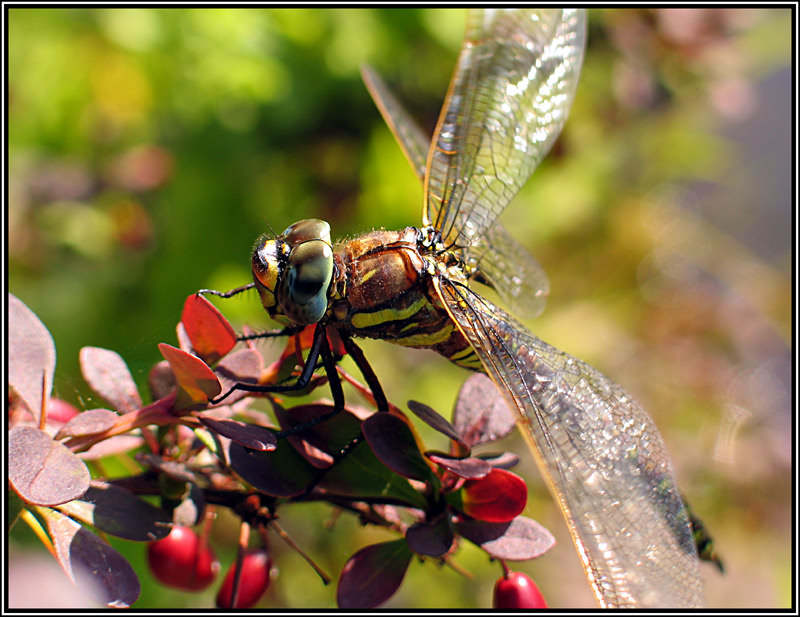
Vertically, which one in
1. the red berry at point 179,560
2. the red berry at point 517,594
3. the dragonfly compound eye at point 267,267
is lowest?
the red berry at point 179,560

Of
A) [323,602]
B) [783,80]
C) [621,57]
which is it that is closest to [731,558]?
[323,602]

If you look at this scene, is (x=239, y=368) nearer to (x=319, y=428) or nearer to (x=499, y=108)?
(x=319, y=428)

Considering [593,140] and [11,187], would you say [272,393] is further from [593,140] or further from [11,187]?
[593,140]

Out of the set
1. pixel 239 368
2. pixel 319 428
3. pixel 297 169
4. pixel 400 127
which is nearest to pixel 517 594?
pixel 319 428

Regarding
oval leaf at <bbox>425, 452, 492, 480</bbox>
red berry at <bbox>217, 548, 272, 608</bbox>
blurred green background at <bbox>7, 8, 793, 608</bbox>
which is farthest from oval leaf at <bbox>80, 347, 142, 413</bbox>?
blurred green background at <bbox>7, 8, 793, 608</bbox>

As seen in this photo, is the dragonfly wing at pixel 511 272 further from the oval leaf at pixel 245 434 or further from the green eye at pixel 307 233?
the oval leaf at pixel 245 434

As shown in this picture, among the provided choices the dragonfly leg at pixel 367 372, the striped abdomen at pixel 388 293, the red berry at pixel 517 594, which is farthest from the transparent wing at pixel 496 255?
the red berry at pixel 517 594

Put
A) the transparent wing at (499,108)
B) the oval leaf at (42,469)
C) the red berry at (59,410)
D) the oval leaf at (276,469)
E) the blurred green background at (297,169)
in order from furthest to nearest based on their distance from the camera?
the blurred green background at (297,169)
the transparent wing at (499,108)
the red berry at (59,410)
the oval leaf at (276,469)
the oval leaf at (42,469)
